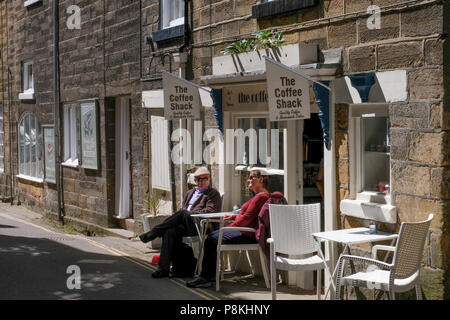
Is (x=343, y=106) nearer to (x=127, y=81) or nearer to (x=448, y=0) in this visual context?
(x=448, y=0)

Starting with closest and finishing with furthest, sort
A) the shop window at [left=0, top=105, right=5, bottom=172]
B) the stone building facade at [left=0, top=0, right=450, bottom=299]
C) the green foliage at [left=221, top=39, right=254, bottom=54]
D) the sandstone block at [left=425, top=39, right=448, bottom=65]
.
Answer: the sandstone block at [left=425, top=39, right=448, bottom=65]
the stone building facade at [left=0, top=0, right=450, bottom=299]
the green foliage at [left=221, top=39, right=254, bottom=54]
the shop window at [left=0, top=105, right=5, bottom=172]

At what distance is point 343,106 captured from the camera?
7.99 metres

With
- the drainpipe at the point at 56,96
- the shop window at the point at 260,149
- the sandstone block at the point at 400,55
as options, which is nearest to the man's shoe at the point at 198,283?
the shop window at the point at 260,149

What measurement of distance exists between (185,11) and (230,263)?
4.07m

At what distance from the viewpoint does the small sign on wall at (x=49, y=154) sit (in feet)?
54.4

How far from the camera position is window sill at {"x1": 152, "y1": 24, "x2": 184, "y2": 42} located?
11312 mm

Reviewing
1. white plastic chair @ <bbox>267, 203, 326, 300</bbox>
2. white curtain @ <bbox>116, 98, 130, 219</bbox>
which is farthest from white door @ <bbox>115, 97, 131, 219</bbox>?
white plastic chair @ <bbox>267, 203, 326, 300</bbox>

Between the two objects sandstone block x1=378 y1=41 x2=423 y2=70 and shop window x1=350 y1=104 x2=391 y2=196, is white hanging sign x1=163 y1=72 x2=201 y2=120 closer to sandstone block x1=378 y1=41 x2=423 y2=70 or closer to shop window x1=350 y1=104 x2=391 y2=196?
shop window x1=350 y1=104 x2=391 y2=196

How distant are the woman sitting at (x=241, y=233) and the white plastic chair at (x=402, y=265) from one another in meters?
2.10

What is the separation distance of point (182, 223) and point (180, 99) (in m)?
2.03

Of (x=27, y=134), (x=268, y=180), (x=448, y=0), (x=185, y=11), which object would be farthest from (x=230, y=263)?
(x=27, y=134)

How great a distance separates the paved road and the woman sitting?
1.04 feet

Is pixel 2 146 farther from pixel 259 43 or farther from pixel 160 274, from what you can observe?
pixel 259 43
